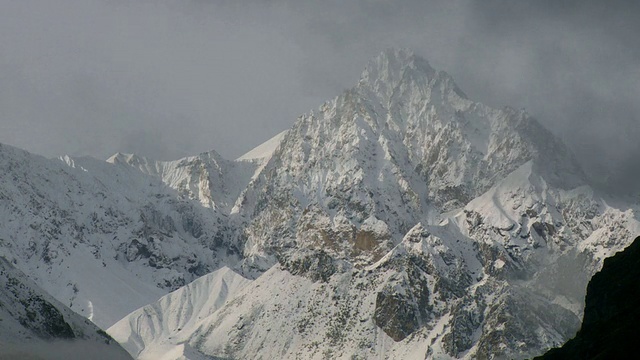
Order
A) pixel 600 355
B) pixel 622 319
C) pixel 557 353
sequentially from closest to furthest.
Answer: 1. pixel 600 355
2. pixel 622 319
3. pixel 557 353

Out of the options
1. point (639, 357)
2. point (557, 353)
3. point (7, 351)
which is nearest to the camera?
point (639, 357)

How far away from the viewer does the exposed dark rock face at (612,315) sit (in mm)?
137375

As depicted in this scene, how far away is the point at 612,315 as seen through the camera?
159 metres

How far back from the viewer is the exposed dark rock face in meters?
137

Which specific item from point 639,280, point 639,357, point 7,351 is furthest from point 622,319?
point 7,351

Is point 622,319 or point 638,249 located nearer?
point 622,319

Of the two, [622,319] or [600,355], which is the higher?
[622,319]

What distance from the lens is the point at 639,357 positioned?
420ft

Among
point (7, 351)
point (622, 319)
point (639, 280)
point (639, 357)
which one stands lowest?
point (7, 351)

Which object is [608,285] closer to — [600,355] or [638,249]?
[638,249]

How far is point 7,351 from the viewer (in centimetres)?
19712

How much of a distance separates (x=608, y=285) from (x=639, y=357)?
40812 mm

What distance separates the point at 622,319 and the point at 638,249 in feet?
75.2

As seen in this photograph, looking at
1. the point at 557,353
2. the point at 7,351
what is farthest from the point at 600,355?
the point at 7,351
